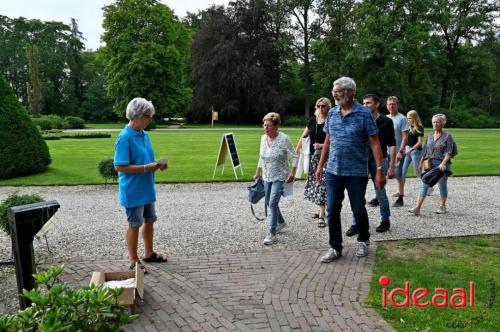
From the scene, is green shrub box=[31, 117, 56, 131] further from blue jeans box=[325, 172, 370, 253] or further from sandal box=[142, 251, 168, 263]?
blue jeans box=[325, 172, 370, 253]

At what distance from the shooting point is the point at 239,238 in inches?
251

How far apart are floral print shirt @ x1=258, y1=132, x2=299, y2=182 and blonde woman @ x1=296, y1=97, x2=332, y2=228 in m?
0.63

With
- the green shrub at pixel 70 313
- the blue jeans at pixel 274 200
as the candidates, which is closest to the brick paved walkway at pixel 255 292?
the blue jeans at pixel 274 200

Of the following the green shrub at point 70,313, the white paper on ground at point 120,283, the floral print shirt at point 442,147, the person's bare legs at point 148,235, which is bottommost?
the white paper on ground at point 120,283

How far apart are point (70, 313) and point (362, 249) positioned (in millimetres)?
4092

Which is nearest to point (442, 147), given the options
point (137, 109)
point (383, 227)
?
point (383, 227)

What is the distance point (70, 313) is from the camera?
2.18 m

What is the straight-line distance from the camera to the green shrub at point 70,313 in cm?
210

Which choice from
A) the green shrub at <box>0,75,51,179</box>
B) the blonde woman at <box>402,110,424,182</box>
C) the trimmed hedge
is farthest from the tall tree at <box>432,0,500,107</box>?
the green shrub at <box>0,75,51,179</box>

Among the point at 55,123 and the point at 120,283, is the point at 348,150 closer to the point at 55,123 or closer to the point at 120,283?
the point at 120,283

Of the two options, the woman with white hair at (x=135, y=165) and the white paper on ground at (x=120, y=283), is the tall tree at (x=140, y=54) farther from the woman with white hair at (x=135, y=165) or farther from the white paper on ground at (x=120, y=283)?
the white paper on ground at (x=120, y=283)

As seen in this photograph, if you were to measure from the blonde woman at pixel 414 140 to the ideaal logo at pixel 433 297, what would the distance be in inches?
180

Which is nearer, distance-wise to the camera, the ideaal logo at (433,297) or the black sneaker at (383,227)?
the ideaal logo at (433,297)

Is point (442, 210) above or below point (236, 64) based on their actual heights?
below
